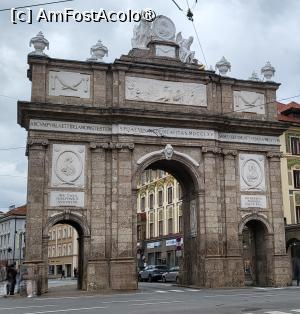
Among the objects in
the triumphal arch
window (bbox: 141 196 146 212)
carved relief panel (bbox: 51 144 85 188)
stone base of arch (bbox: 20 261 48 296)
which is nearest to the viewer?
stone base of arch (bbox: 20 261 48 296)

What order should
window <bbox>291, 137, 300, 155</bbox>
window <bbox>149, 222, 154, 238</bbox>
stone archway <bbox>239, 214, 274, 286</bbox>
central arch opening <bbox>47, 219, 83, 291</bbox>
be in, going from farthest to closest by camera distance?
central arch opening <bbox>47, 219, 83, 291</bbox>
window <bbox>149, 222, 154, 238</bbox>
window <bbox>291, 137, 300, 155</bbox>
stone archway <bbox>239, 214, 274, 286</bbox>

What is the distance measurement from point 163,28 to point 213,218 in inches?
471

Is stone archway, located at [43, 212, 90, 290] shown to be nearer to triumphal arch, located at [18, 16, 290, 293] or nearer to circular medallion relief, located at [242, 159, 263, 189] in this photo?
triumphal arch, located at [18, 16, 290, 293]

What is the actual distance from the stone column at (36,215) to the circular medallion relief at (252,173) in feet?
39.7

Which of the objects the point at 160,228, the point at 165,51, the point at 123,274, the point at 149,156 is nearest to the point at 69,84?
the point at 149,156

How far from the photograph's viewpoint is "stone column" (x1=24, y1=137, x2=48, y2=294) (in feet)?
86.3

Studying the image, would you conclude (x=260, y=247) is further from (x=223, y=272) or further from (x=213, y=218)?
(x=213, y=218)

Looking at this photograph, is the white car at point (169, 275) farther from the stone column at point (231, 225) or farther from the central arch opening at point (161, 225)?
the stone column at point (231, 225)

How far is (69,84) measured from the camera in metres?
29.5

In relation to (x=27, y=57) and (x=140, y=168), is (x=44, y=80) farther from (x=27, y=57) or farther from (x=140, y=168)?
(x=140, y=168)

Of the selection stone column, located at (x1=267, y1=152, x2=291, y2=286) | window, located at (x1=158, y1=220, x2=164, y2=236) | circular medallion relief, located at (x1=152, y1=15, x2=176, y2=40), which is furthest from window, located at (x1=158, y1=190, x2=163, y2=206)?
circular medallion relief, located at (x1=152, y1=15, x2=176, y2=40)

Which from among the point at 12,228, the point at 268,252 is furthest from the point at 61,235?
the point at 268,252

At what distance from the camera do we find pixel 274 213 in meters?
32.0

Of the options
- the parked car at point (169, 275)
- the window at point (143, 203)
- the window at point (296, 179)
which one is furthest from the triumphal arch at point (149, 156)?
the window at point (143, 203)
